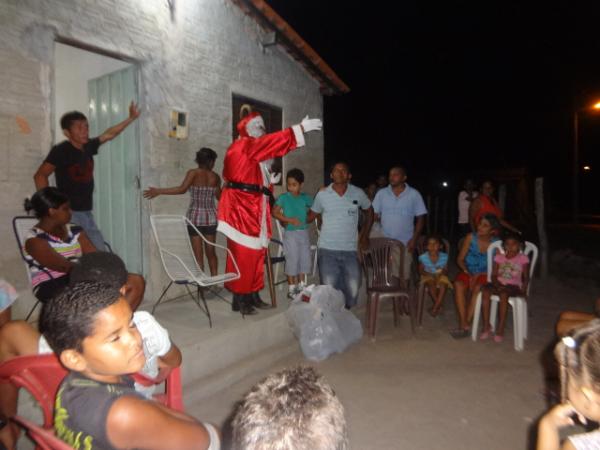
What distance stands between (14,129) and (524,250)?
5.26 meters

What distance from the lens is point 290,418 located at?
3.53 ft

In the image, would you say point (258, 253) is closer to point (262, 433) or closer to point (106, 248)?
point (106, 248)

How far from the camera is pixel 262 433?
107 cm

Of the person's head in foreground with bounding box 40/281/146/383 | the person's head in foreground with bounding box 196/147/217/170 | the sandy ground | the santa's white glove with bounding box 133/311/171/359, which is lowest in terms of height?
the sandy ground

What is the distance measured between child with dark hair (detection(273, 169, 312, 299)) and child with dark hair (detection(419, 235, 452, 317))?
1.52m

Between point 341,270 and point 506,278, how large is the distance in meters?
1.80

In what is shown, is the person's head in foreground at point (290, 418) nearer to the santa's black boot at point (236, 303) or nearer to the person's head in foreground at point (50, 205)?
the person's head in foreground at point (50, 205)

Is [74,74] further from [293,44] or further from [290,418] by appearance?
[290,418]

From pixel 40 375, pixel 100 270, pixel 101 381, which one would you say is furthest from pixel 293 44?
pixel 101 381

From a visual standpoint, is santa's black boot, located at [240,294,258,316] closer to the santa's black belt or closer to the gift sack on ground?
the gift sack on ground

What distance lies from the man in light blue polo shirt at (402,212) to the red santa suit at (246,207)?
71.7 inches

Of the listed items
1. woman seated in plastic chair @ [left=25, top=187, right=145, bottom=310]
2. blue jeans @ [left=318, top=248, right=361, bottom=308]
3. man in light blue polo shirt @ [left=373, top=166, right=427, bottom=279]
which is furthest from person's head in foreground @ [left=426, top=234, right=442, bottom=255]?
woman seated in plastic chair @ [left=25, top=187, right=145, bottom=310]

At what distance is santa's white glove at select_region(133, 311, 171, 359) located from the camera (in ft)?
6.87

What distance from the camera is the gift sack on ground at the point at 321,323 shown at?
177 inches
